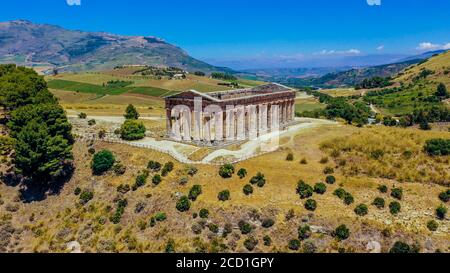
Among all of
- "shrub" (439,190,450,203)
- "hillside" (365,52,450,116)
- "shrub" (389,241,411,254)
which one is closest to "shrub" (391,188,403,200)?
"shrub" (439,190,450,203)

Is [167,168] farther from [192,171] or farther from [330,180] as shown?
[330,180]

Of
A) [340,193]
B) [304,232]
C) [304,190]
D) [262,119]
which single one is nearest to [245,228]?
[304,232]

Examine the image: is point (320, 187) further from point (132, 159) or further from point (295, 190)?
point (132, 159)

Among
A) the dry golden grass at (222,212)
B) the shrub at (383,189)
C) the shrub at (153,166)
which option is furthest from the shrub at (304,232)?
the shrub at (153,166)

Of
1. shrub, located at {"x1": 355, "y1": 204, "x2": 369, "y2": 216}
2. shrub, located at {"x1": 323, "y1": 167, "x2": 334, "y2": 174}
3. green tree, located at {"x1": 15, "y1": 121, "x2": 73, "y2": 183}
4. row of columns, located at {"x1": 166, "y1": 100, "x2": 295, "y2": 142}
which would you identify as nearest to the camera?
shrub, located at {"x1": 355, "y1": 204, "x2": 369, "y2": 216}

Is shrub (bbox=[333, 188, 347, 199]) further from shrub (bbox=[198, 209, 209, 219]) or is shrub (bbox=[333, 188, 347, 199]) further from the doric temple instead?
the doric temple

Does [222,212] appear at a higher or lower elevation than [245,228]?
higher

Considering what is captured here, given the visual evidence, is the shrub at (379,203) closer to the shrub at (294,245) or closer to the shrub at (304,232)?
the shrub at (304,232)

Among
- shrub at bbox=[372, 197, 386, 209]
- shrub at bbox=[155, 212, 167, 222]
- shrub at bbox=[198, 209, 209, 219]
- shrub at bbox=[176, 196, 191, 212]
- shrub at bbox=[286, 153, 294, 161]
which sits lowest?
Answer: shrub at bbox=[155, 212, 167, 222]
